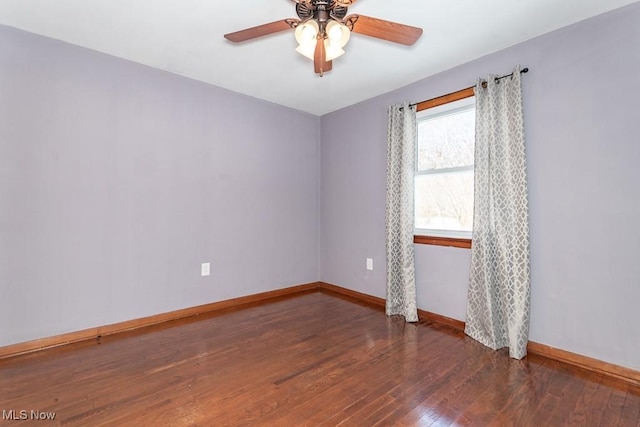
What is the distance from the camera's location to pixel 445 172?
9.28 feet

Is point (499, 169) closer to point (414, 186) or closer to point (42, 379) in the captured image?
point (414, 186)

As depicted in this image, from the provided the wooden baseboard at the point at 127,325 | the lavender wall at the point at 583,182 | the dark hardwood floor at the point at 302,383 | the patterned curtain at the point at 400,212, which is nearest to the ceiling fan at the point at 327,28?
the lavender wall at the point at 583,182

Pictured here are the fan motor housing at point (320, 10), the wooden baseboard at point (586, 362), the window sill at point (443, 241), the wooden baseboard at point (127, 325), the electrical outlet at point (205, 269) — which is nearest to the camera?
the fan motor housing at point (320, 10)

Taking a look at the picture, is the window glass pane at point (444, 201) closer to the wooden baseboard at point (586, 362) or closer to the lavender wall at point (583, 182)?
the lavender wall at point (583, 182)

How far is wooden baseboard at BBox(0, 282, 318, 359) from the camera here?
7.10ft

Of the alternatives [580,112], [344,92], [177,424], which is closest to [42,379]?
[177,424]

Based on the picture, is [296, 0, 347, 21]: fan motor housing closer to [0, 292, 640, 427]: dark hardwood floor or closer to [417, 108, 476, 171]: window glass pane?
[417, 108, 476, 171]: window glass pane

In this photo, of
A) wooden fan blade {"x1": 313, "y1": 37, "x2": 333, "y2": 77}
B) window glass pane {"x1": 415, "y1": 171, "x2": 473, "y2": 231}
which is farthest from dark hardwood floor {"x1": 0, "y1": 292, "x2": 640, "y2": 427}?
wooden fan blade {"x1": 313, "y1": 37, "x2": 333, "y2": 77}

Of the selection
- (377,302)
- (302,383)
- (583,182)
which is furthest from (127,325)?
(583,182)

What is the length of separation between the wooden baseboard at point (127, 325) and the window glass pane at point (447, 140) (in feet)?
7.23

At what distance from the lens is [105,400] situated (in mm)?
1627

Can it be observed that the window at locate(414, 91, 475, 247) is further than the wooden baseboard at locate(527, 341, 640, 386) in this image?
Yes

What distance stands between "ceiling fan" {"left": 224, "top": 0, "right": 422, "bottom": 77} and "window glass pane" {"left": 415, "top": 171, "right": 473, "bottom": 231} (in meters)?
1.45

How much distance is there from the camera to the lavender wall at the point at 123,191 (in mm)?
2184
